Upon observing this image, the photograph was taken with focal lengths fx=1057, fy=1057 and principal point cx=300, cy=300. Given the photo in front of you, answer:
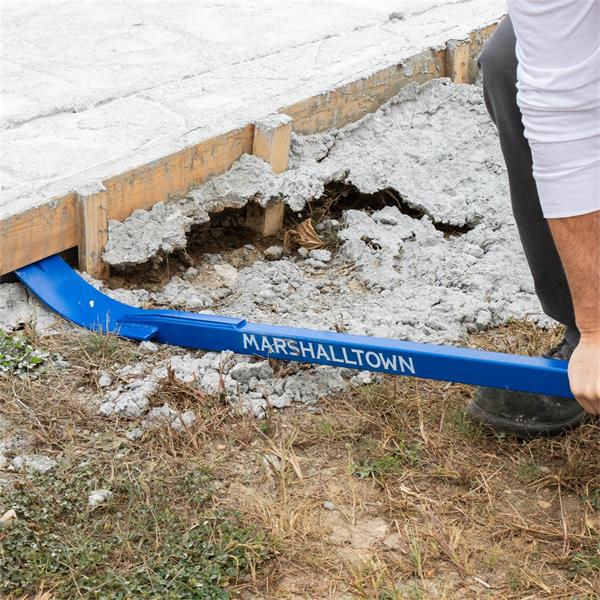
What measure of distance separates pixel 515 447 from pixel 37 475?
1.12 meters

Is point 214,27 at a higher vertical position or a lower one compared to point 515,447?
higher

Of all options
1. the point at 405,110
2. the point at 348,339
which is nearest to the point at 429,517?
the point at 348,339

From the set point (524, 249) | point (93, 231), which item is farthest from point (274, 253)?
point (524, 249)

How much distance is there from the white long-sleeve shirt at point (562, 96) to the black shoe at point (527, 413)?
0.72 metres

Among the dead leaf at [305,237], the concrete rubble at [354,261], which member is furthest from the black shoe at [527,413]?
the dead leaf at [305,237]

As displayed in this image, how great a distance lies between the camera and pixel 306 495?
2363 millimetres

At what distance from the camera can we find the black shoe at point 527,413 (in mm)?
2521

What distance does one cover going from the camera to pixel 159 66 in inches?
156

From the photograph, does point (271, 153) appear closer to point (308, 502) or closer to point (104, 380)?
point (104, 380)

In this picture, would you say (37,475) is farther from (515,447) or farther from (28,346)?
(515,447)

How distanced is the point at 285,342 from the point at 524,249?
2.07ft

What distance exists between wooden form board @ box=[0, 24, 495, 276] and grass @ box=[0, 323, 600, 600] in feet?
1.44

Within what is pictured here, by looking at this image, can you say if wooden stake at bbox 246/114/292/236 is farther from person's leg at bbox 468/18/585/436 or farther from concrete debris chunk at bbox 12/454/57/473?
concrete debris chunk at bbox 12/454/57/473

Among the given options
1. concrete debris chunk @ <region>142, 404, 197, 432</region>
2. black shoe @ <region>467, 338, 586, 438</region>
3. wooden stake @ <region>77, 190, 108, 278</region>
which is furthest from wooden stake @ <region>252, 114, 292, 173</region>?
black shoe @ <region>467, 338, 586, 438</region>
